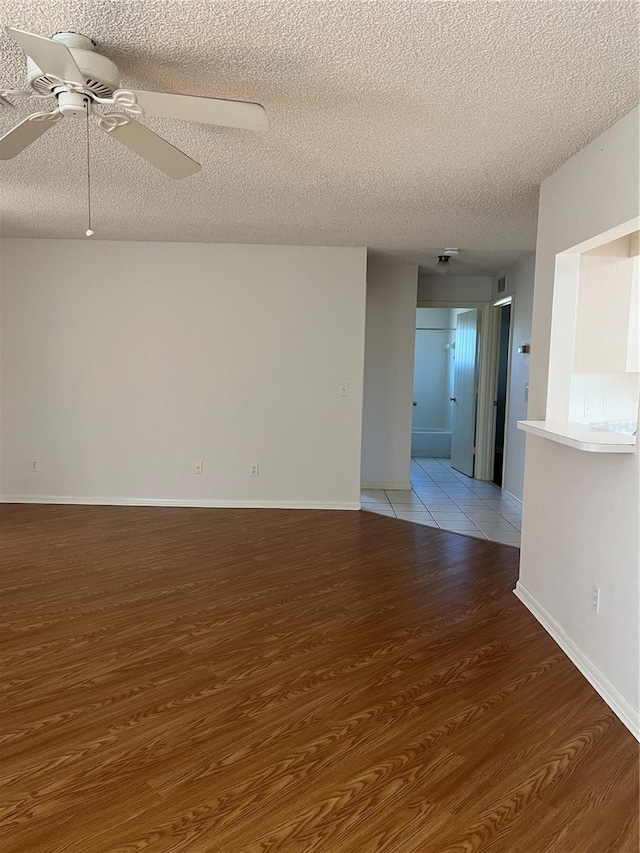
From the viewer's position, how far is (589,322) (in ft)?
10.8

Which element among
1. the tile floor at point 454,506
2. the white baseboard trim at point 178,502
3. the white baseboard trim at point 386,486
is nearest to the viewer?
the tile floor at point 454,506

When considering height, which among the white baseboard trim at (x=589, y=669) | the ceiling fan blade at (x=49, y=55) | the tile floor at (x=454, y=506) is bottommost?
the tile floor at (x=454, y=506)

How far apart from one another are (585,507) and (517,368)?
12.1ft

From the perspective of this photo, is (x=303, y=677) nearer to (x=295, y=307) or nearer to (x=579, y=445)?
(x=579, y=445)

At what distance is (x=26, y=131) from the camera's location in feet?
7.29

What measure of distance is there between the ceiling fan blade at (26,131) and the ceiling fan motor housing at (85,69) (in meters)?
0.08

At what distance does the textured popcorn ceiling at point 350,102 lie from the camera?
1878 millimetres

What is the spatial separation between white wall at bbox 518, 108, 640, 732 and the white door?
13.4 feet

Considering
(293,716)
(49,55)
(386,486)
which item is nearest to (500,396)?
(386,486)

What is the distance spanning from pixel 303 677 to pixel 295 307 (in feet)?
12.2

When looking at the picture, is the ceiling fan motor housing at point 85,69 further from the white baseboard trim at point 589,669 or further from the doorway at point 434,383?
the doorway at point 434,383

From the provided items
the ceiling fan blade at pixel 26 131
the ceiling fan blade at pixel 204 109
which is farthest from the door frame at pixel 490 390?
the ceiling fan blade at pixel 26 131

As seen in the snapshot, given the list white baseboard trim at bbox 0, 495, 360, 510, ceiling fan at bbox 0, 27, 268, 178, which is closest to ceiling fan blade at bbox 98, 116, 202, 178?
ceiling fan at bbox 0, 27, 268, 178

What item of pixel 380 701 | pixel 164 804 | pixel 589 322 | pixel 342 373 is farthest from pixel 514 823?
pixel 342 373
